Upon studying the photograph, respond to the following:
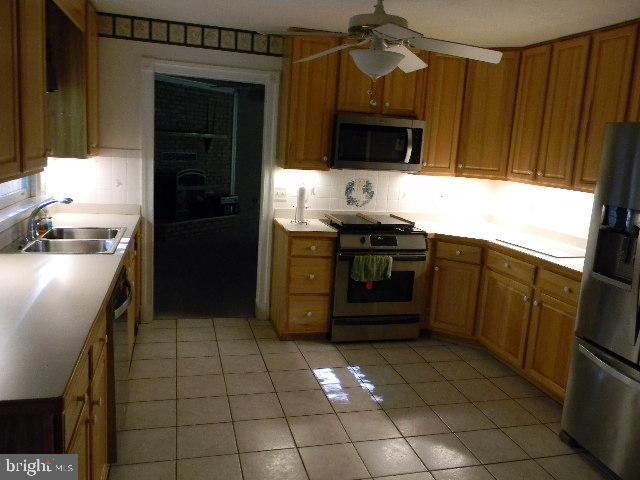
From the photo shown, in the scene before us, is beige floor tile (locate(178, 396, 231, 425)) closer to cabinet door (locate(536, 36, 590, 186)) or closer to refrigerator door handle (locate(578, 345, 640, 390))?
refrigerator door handle (locate(578, 345, 640, 390))

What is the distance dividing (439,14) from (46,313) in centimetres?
→ 281

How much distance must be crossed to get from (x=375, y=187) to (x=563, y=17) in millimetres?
1937

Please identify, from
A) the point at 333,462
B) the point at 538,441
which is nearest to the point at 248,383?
the point at 333,462

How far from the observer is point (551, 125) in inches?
152

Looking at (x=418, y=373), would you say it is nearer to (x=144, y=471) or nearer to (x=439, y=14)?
(x=144, y=471)

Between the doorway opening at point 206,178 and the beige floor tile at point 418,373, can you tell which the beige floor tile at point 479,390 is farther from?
the doorway opening at point 206,178

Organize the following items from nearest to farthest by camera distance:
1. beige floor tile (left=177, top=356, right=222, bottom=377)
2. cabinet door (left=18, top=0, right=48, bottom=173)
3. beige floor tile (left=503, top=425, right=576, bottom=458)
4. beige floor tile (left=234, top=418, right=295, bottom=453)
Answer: cabinet door (left=18, top=0, right=48, bottom=173) < beige floor tile (left=234, top=418, right=295, bottom=453) < beige floor tile (left=503, top=425, right=576, bottom=458) < beige floor tile (left=177, top=356, right=222, bottom=377)

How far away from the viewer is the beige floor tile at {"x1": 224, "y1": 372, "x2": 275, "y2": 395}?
3.25 metres

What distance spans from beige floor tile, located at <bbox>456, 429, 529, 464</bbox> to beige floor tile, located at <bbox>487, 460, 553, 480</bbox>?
0.04 meters

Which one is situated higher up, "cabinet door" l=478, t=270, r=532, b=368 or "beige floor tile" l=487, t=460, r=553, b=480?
"cabinet door" l=478, t=270, r=532, b=368

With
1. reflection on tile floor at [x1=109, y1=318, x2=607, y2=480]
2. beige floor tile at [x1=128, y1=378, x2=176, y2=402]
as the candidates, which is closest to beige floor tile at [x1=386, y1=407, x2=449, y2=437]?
reflection on tile floor at [x1=109, y1=318, x2=607, y2=480]

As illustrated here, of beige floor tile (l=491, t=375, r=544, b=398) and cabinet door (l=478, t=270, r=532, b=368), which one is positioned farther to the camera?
cabinet door (l=478, t=270, r=532, b=368)

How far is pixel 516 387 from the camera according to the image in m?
3.52

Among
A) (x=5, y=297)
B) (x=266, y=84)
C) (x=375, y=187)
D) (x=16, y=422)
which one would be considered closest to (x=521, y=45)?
(x=375, y=187)
